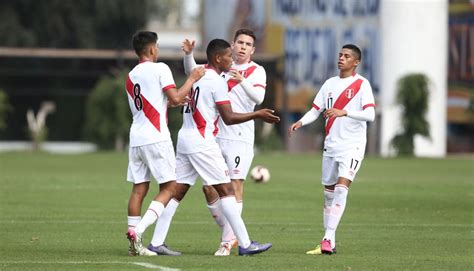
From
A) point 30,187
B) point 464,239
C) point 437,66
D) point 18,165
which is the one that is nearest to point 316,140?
point 437,66

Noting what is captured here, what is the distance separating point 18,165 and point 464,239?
81.3ft

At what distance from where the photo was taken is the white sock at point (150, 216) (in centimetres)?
1410

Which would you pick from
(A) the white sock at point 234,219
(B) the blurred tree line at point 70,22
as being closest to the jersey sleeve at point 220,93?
(A) the white sock at point 234,219

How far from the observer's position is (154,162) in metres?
14.2

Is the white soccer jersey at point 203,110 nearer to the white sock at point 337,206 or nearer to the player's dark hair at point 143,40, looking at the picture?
the player's dark hair at point 143,40

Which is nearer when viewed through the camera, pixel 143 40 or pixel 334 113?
pixel 143 40

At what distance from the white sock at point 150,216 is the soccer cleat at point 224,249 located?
726 millimetres

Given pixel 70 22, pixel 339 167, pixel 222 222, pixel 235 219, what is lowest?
pixel 222 222

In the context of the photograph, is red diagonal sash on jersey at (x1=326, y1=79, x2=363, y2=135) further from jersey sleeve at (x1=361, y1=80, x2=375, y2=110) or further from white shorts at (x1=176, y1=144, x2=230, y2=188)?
white shorts at (x1=176, y1=144, x2=230, y2=188)

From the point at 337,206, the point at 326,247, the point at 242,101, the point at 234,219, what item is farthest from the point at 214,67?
the point at 326,247

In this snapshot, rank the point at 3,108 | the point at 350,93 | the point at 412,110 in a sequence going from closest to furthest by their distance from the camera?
the point at 350,93 < the point at 412,110 < the point at 3,108

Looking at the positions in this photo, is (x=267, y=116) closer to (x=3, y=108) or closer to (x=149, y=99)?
(x=149, y=99)

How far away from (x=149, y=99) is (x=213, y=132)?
2.37 ft

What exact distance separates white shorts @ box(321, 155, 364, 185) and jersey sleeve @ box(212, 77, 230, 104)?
5.17ft
